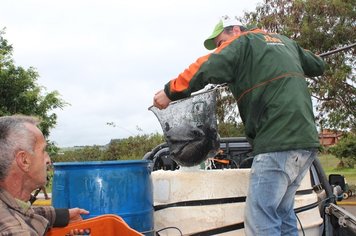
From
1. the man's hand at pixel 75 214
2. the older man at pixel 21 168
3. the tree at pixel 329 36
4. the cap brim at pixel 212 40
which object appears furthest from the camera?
the tree at pixel 329 36

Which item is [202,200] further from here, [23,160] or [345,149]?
[345,149]

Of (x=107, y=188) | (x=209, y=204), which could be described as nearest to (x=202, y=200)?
(x=209, y=204)

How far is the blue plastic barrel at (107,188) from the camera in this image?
2.90m

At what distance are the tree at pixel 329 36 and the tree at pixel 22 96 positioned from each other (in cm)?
603

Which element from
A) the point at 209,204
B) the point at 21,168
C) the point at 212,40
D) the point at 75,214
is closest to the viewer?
the point at 21,168

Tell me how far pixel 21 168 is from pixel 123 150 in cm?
1473

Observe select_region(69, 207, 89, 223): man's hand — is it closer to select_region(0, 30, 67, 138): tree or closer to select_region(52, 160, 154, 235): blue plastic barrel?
select_region(52, 160, 154, 235): blue plastic barrel

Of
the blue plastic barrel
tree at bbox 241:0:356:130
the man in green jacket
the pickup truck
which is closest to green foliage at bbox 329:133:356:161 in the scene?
tree at bbox 241:0:356:130

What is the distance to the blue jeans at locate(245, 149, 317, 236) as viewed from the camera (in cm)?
289

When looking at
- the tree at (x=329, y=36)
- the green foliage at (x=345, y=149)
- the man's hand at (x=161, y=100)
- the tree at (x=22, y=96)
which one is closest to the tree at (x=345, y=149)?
the green foliage at (x=345, y=149)

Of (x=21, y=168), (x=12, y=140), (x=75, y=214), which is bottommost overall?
(x=75, y=214)

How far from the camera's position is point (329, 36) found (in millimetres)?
13602

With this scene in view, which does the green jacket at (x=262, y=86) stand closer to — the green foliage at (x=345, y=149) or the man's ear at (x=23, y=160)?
the man's ear at (x=23, y=160)

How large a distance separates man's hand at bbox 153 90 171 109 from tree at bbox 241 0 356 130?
1096 cm
